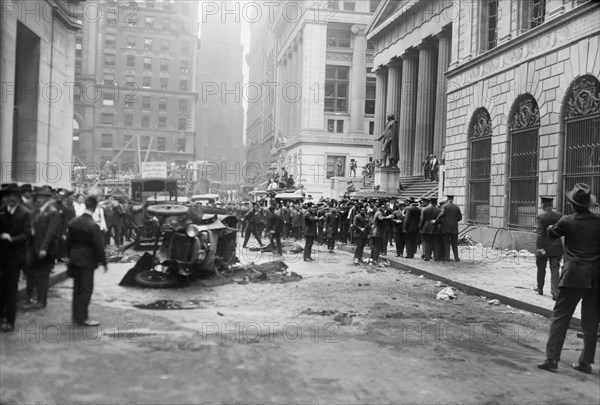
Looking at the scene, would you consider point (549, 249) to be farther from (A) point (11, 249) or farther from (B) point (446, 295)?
(A) point (11, 249)

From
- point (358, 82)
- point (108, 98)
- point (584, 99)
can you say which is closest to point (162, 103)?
point (108, 98)

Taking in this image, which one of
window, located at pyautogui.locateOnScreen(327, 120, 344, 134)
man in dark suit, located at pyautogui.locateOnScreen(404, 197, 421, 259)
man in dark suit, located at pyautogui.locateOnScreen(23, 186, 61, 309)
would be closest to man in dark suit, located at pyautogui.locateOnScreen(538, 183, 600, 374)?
man in dark suit, located at pyautogui.locateOnScreen(23, 186, 61, 309)

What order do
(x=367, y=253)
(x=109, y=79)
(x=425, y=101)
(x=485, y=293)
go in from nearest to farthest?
(x=485, y=293) < (x=367, y=253) < (x=425, y=101) < (x=109, y=79)

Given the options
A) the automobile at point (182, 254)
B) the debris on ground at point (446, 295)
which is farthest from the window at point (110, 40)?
the debris on ground at point (446, 295)

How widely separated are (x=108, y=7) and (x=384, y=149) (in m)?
56.2

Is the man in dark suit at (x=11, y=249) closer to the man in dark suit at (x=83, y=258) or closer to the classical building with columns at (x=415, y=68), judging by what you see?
the man in dark suit at (x=83, y=258)

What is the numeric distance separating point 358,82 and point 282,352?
57.6 m

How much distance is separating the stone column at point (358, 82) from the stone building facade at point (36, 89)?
41172mm

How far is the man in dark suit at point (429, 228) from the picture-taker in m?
16.1

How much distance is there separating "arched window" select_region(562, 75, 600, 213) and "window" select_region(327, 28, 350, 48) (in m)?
47.3

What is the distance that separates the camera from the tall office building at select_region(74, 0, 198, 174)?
7150cm

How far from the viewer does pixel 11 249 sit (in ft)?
23.7

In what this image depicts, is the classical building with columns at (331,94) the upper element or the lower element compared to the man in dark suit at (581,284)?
upper

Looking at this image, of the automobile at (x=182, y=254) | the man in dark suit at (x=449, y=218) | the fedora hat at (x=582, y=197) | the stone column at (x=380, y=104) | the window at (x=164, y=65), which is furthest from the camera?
the window at (x=164, y=65)
